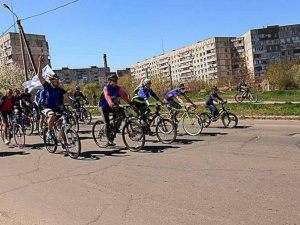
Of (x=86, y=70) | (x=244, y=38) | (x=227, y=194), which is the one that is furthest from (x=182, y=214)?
(x=86, y=70)

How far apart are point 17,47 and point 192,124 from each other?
88143 mm

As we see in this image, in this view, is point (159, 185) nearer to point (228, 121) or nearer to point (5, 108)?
point (5, 108)

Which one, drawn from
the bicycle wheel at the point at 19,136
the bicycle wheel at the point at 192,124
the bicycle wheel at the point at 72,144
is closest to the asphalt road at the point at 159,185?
the bicycle wheel at the point at 72,144

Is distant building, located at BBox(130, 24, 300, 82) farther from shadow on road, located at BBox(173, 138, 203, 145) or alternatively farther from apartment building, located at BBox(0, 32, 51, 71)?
shadow on road, located at BBox(173, 138, 203, 145)

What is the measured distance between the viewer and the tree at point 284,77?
34938 millimetres

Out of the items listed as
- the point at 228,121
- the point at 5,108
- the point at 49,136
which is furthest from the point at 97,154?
the point at 228,121

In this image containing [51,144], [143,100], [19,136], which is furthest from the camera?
[19,136]

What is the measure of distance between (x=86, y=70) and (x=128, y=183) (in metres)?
172

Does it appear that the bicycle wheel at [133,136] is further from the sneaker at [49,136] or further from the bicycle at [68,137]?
the sneaker at [49,136]

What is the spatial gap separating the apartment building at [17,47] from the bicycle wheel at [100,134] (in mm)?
80717

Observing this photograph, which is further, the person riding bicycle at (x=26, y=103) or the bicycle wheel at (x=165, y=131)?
the person riding bicycle at (x=26, y=103)

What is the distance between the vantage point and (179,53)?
14325cm

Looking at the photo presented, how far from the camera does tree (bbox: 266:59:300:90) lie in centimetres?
3494

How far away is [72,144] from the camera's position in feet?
26.4
